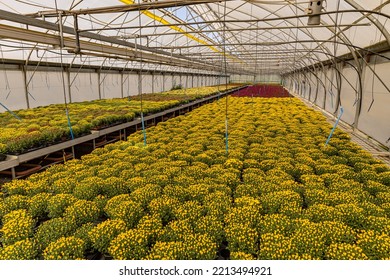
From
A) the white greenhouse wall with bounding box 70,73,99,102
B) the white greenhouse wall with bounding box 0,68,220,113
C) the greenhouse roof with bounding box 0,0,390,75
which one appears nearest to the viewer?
the greenhouse roof with bounding box 0,0,390,75

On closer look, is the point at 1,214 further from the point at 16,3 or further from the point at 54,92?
the point at 54,92

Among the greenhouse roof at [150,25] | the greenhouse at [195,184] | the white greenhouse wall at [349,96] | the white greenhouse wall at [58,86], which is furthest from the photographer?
the white greenhouse wall at [349,96]

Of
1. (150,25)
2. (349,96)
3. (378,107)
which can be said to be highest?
(150,25)

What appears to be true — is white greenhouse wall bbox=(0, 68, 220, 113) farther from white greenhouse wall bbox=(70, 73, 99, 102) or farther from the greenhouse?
the greenhouse

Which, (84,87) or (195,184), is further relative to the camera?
(84,87)

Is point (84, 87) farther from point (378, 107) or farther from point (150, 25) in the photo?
point (378, 107)

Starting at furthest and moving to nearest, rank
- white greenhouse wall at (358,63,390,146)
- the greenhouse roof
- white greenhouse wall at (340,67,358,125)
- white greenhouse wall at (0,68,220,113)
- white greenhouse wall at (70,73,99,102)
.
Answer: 1. white greenhouse wall at (70,73,99,102)
2. white greenhouse wall at (340,67,358,125)
3. white greenhouse wall at (0,68,220,113)
4. white greenhouse wall at (358,63,390,146)
5. the greenhouse roof

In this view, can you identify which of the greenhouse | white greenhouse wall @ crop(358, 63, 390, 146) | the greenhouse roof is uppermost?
the greenhouse roof

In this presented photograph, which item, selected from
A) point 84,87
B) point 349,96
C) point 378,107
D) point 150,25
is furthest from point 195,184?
point 84,87

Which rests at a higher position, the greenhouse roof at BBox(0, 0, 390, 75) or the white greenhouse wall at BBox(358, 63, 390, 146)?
the greenhouse roof at BBox(0, 0, 390, 75)

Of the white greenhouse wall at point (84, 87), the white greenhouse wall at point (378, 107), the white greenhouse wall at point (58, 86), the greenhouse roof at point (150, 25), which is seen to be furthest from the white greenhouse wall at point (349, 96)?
the white greenhouse wall at point (84, 87)

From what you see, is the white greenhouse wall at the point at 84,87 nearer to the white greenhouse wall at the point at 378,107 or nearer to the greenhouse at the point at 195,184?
the greenhouse at the point at 195,184

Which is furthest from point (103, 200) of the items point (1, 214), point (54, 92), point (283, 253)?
point (54, 92)

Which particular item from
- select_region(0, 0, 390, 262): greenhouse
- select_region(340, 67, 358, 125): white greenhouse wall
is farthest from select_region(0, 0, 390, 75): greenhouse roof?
select_region(340, 67, 358, 125): white greenhouse wall
